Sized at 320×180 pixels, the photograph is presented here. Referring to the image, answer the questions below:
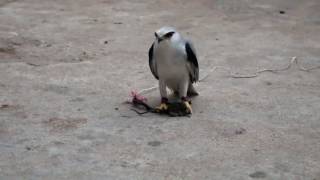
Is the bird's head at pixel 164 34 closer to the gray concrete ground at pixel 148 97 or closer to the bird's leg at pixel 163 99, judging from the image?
the bird's leg at pixel 163 99

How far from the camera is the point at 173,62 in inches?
151

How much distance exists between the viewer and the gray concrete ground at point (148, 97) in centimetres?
323

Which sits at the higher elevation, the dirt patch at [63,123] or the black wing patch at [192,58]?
the black wing patch at [192,58]

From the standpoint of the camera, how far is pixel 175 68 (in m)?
3.88

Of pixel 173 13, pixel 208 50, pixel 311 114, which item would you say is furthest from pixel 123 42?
pixel 311 114

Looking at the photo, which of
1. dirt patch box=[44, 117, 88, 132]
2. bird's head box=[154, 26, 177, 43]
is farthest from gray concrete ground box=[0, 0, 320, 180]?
bird's head box=[154, 26, 177, 43]

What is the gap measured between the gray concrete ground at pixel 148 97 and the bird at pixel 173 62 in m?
0.17

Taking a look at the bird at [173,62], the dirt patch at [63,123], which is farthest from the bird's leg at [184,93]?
the dirt patch at [63,123]

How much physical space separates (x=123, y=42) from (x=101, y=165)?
2.64m

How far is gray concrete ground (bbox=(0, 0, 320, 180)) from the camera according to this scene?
3.23 m

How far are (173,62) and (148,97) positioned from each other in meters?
0.54

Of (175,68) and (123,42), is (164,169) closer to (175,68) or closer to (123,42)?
(175,68)

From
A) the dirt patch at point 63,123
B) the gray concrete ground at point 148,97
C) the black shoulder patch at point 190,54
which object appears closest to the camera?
the gray concrete ground at point 148,97

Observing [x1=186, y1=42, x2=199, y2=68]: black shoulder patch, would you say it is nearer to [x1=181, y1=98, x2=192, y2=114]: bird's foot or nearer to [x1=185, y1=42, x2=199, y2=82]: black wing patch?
[x1=185, y1=42, x2=199, y2=82]: black wing patch
